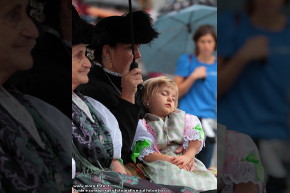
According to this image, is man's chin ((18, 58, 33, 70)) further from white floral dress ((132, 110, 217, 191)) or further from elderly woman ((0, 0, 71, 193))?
white floral dress ((132, 110, 217, 191))

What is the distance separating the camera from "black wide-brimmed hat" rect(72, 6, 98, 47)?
67.1 inches

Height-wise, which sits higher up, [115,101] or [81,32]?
[81,32]

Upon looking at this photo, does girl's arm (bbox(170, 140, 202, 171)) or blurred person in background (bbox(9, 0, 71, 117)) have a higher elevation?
blurred person in background (bbox(9, 0, 71, 117))

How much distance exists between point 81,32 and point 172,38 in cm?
47

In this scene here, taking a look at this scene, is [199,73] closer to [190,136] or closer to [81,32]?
[190,136]

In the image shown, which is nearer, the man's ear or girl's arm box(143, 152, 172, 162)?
the man's ear

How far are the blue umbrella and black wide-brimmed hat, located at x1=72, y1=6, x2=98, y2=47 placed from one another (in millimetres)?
212

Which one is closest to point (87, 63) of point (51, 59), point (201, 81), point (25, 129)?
point (51, 59)

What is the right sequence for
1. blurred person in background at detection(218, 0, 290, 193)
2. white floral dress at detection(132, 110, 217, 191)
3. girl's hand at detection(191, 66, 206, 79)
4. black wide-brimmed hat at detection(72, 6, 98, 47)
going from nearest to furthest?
blurred person in background at detection(218, 0, 290, 193), black wide-brimmed hat at detection(72, 6, 98, 47), white floral dress at detection(132, 110, 217, 191), girl's hand at detection(191, 66, 206, 79)

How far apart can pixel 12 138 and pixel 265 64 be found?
72 centimetres

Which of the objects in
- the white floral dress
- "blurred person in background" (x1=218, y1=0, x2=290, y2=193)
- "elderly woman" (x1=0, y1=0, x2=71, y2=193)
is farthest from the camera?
the white floral dress

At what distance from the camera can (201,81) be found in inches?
85.3

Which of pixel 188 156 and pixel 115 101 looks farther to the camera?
pixel 188 156

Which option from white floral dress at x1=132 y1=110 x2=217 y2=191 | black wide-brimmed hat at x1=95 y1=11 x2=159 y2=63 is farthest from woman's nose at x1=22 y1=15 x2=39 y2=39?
white floral dress at x1=132 y1=110 x2=217 y2=191
